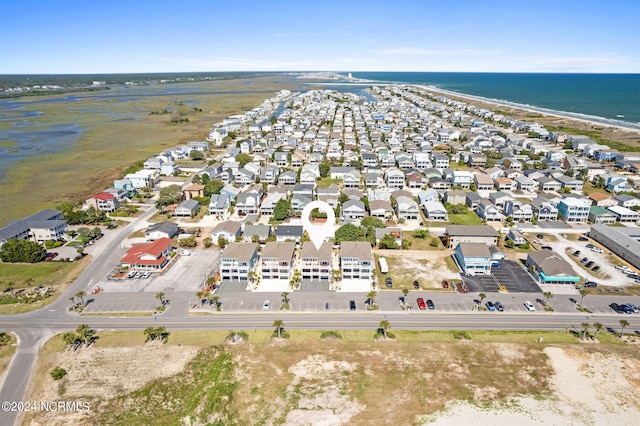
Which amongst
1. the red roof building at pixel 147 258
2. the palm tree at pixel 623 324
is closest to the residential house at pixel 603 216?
the palm tree at pixel 623 324

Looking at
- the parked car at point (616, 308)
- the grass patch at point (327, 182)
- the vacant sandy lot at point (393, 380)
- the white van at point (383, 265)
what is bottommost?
the vacant sandy lot at point (393, 380)

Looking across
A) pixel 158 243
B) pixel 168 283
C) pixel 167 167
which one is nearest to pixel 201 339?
pixel 168 283

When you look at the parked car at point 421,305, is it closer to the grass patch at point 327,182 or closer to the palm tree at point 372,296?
the palm tree at point 372,296

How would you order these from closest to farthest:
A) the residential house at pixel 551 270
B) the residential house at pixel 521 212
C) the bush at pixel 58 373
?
the bush at pixel 58 373
the residential house at pixel 551 270
the residential house at pixel 521 212

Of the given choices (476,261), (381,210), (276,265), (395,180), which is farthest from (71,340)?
(395,180)

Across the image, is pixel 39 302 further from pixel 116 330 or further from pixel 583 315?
pixel 583 315

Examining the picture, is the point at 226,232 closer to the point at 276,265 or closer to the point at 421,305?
the point at 276,265
